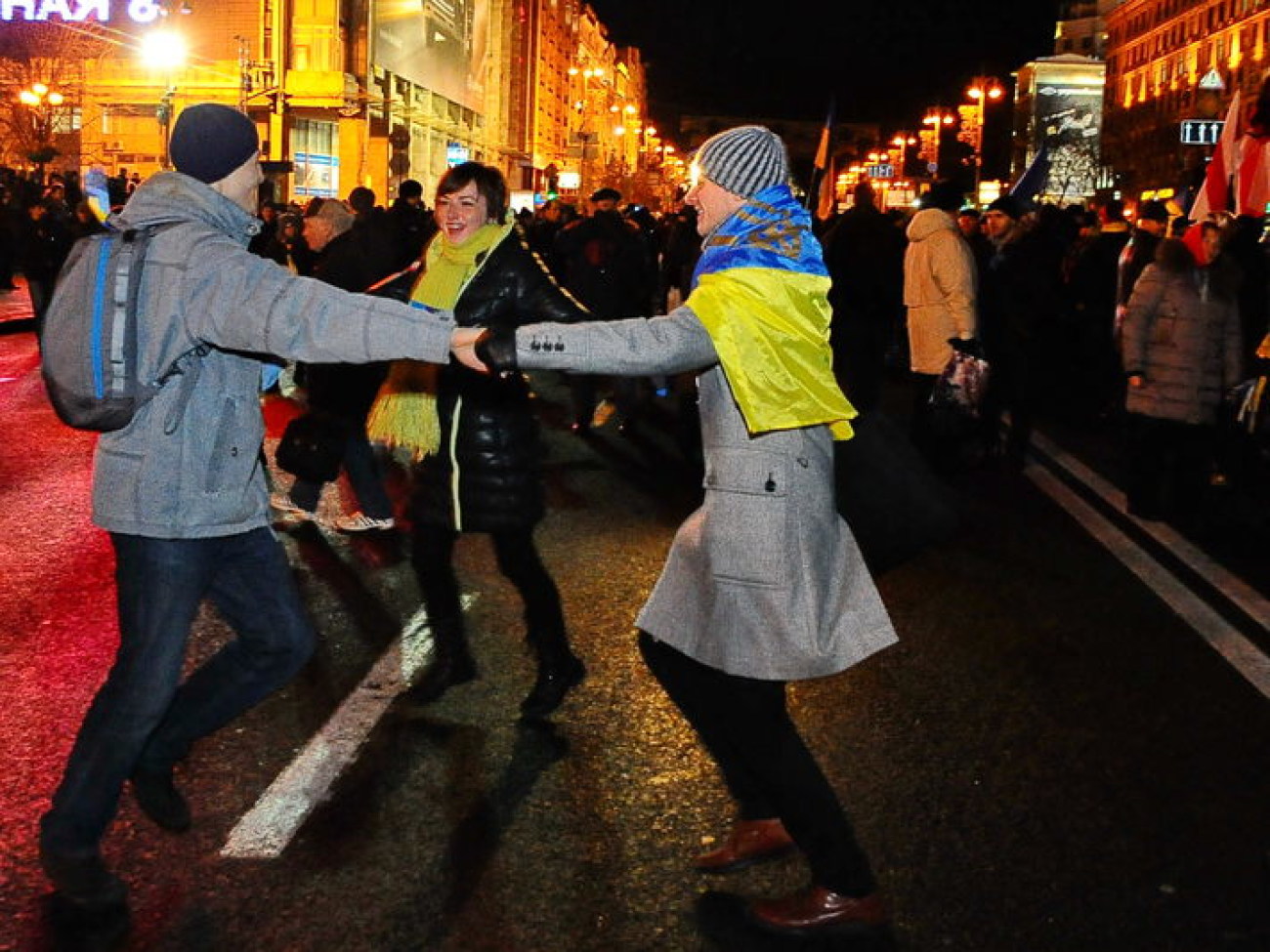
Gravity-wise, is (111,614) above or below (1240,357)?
below

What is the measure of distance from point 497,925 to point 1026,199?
13046 millimetres

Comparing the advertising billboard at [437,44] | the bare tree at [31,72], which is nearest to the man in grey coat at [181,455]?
the bare tree at [31,72]

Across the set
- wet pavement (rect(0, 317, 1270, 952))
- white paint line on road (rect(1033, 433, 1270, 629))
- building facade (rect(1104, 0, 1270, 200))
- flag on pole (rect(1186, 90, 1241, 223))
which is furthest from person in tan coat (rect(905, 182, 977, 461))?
building facade (rect(1104, 0, 1270, 200))

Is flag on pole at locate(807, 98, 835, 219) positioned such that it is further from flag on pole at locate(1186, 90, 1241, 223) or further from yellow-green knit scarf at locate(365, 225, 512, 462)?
yellow-green knit scarf at locate(365, 225, 512, 462)


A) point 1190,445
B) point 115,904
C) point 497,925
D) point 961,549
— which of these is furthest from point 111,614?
point 1190,445

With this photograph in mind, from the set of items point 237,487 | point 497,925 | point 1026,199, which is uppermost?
point 1026,199

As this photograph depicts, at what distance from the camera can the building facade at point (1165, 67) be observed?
301ft

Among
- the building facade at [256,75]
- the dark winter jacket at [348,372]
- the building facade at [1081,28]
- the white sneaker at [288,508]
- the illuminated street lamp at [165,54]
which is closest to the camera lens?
the dark winter jacket at [348,372]

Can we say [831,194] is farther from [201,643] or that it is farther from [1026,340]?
[201,643]

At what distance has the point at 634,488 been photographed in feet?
32.1

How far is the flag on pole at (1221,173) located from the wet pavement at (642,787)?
215 inches

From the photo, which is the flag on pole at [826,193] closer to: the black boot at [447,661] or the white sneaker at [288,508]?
the white sneaker at [288,508]

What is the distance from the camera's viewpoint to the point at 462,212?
5082 millimetres

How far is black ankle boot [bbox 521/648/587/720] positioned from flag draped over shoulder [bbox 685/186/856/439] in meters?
2.08
